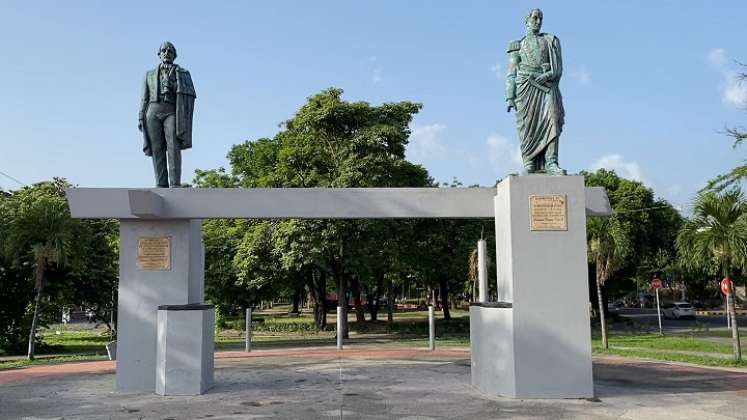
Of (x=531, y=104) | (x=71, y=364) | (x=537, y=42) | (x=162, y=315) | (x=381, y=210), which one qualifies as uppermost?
(x=537, y=42)

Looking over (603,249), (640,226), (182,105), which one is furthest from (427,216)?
(640,226)

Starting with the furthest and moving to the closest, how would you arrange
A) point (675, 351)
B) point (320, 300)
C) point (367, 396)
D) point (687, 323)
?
point (687, 323) → point (320, 300) → point (675, 351) → point (367, 396)

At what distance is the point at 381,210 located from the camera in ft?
34.3

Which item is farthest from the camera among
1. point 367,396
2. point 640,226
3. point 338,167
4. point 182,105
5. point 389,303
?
point 389,303

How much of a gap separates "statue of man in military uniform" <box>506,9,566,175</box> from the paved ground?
3.78 m

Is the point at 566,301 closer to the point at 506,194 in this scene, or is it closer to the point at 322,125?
the point at 506,194

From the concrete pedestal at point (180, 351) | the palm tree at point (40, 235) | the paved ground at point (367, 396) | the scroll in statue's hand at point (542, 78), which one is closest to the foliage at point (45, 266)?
the palm tree at point (40, 235)

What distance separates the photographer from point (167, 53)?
11.2m

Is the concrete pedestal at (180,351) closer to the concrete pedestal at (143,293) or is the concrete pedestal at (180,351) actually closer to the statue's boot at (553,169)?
the concrete pedestal at (143,293)

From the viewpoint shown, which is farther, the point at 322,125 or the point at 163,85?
the point at 322,125

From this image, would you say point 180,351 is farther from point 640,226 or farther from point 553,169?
point 640,226

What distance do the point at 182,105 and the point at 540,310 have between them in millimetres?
7026

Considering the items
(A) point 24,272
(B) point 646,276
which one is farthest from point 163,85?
(B) point 646,276

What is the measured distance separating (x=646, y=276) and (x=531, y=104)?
3227 centimetres
